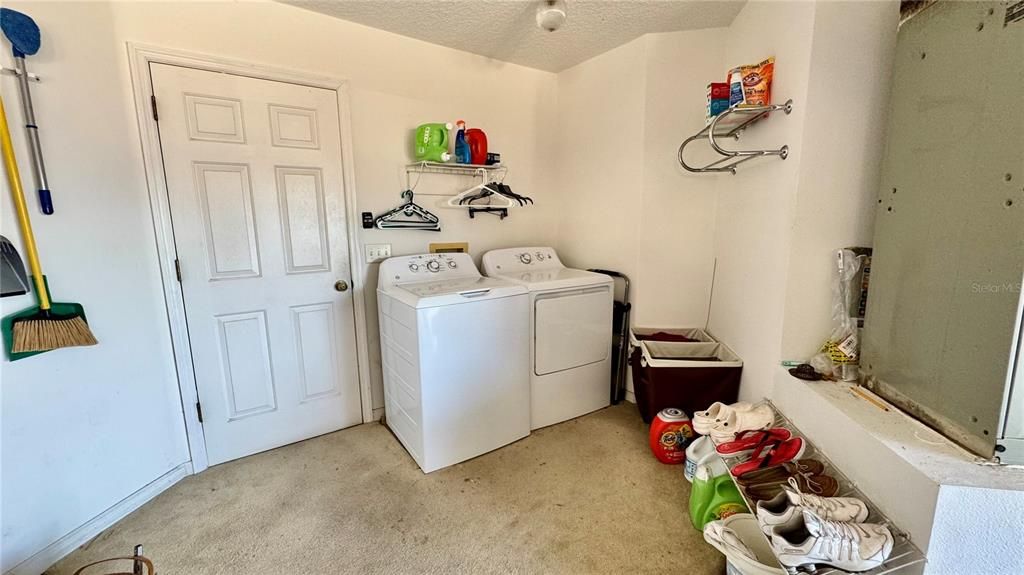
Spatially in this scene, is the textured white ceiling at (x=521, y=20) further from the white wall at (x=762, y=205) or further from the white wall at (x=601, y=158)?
the white wall at (x=762, y=205)

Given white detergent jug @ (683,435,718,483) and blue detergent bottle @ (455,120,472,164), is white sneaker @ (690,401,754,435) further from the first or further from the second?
blue detergent bottle @ (455,120,472,164)

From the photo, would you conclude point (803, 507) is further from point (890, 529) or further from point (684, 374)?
point (684, 374)

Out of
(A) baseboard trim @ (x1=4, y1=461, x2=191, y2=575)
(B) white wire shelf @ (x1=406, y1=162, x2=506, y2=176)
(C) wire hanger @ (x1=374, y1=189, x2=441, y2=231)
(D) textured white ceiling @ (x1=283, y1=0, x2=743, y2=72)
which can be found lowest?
(A) baseboard trim @ (x1=4, y1=461, x2=191, y2=575)

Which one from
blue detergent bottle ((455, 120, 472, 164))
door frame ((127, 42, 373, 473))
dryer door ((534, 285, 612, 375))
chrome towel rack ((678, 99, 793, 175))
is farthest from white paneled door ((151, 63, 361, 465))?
chrome towel rack ((678, 99, 793, 175))

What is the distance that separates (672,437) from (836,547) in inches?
39.8

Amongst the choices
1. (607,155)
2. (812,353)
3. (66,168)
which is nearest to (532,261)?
(607,155)

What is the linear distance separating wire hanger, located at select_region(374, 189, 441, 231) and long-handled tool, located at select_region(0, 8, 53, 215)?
130 centimetres

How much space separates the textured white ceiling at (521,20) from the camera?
207 centimetres

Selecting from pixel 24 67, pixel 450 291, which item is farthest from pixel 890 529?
pixel 24 67

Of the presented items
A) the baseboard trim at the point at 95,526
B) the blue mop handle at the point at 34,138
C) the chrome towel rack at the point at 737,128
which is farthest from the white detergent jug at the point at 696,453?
the blue mop handle at the point at 34,138

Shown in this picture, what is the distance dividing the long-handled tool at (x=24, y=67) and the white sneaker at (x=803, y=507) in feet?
8.55

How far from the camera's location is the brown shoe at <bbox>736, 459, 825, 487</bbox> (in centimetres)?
139

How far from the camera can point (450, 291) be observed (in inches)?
80.7

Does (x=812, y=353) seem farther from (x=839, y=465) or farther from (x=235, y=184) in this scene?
(x=235, y=184)
